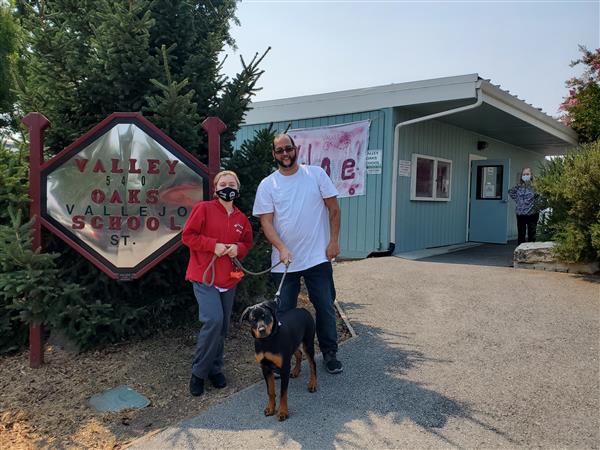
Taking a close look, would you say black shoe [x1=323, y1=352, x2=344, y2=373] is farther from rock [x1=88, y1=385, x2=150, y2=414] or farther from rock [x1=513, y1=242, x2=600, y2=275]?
rock [x1=513, y1=242, x2=600, y2=275]

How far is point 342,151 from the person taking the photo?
10.1 m

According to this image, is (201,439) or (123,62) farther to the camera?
(123,62)

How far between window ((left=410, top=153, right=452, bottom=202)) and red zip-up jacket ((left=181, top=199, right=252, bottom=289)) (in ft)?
23.6

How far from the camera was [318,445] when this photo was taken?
2873 millimetres

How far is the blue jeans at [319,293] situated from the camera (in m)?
3.78

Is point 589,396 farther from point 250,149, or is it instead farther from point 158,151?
point 158,151

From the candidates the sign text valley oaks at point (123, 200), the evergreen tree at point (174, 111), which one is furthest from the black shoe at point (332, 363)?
the evergreen tree at point (174, 111)

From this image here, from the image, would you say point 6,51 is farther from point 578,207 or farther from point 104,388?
point 578,207

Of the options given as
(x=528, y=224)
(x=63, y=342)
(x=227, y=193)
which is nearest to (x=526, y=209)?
(x=528, y=224)

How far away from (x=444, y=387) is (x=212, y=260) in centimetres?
195

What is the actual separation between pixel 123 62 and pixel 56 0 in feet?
3.69

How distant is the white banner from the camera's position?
986cm

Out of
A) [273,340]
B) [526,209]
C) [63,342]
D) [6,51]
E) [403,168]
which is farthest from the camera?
[526,209]

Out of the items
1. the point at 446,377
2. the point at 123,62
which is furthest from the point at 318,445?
the point at 123,62
